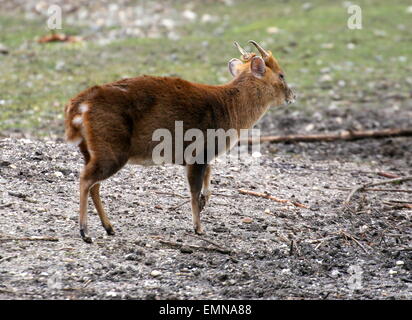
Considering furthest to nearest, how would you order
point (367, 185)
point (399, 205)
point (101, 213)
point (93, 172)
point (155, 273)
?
1. point (367, 185)
2. point (399, 205)
3. point (101, 213)
4. point (93, 172)
5. point (155, 273)

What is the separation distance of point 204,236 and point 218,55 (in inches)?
285

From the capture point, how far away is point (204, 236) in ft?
19.2

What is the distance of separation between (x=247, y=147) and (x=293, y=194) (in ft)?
6.00

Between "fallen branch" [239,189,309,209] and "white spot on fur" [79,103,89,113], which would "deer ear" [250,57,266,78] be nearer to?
"fallen branch" [239,189,309,209]

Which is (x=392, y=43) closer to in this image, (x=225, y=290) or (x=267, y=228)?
(x=267, y=228)

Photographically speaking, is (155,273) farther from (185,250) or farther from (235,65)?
(235,65)

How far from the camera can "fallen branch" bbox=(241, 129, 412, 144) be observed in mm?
9156

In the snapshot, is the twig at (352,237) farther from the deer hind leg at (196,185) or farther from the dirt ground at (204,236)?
the deer hind leg at (196,185)

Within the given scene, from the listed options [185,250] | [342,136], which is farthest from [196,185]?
[342,136]

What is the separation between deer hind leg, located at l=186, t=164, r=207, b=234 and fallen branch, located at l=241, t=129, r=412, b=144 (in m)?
3.28

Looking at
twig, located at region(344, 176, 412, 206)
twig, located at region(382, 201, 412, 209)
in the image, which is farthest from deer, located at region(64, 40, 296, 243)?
twig, located at region(382, 201, 412, 209)

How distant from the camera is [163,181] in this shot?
7.03 m

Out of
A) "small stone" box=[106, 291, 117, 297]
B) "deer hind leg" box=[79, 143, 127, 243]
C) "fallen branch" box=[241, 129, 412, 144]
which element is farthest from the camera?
"fallen branch" box=[241, 129, 412, 144]

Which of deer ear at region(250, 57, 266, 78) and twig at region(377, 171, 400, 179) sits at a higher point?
deer ear at region(250, 57, 266, 78)
